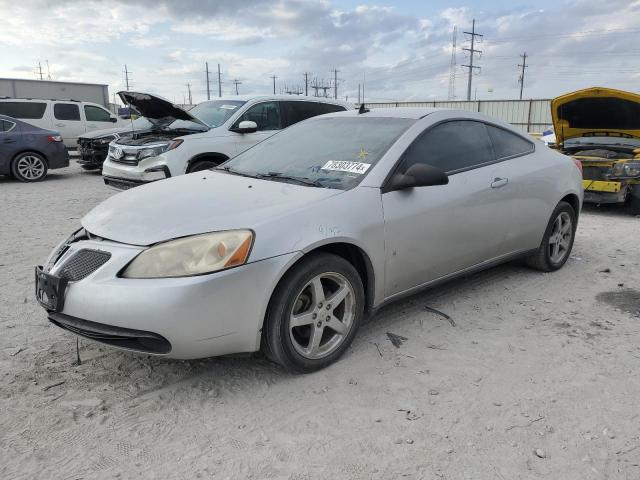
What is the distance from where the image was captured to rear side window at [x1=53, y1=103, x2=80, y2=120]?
50.6 ft

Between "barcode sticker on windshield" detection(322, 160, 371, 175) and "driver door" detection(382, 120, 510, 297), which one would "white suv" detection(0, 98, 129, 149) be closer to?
"barcode sticker on windshield" detection(322, 160, 371, 175)

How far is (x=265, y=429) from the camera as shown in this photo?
2533 millimetres

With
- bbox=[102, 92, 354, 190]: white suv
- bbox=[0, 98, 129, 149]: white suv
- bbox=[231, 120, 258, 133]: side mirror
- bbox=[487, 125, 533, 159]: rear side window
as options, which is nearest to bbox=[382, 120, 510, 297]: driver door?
bbox=[487, 125, 533, 159]: rear side window

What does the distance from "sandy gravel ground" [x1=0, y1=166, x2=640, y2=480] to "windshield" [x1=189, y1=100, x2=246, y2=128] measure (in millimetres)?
4786

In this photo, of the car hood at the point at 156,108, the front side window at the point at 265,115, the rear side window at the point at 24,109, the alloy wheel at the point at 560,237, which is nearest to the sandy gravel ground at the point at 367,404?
the alloy wheel at the point at 560,237

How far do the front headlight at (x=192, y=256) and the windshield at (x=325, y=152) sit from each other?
0.88 metres

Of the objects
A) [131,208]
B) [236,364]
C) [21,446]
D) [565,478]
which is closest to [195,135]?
[131,208]

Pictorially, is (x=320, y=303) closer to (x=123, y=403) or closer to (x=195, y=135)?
(x=123, y=403)

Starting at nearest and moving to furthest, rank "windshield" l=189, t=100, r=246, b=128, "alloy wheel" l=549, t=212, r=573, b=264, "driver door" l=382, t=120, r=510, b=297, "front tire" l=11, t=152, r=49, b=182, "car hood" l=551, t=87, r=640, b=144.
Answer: "driver door" l=382, t=120, r=510, b=297
"alloy wheel" l=549, t=212, r=573, b=264
"car hood" l=551, t=87, r=640, b=144
"windshield" l=189, t=100, r=246, b=128
"front tire" l=11, t=152, r=49, b=182

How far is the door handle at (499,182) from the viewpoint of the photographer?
4.04 m

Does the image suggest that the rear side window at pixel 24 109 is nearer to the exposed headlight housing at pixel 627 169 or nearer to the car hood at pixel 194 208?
the car hood at pixel 194 208

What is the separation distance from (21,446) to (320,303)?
1.61 metres

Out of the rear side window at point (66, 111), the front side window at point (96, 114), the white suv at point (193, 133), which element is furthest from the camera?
the front side window at point (96, 114)

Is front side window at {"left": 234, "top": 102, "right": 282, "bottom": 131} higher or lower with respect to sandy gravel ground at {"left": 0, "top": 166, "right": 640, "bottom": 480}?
higher
